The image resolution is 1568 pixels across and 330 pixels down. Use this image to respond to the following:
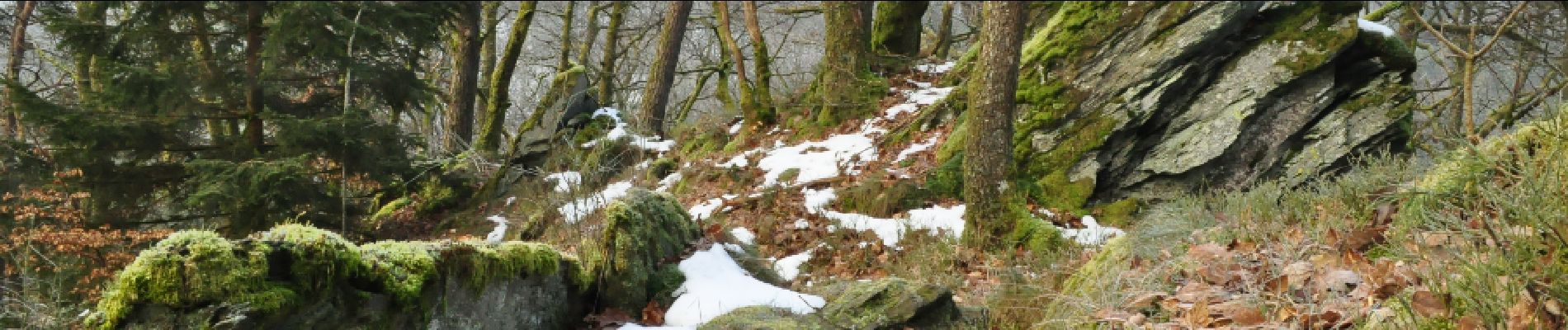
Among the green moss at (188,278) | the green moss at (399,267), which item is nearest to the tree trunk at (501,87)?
the green moss at (399,267)

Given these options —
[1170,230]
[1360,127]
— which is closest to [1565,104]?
[1170,230]

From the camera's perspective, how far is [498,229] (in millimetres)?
10625

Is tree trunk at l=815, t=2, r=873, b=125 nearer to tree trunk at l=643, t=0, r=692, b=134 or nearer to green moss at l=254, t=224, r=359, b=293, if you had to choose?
tree trunk at l=643, t=0, r=692, b=134

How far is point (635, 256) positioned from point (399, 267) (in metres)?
1.46

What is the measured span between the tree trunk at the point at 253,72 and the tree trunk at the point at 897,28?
8670 millimetres

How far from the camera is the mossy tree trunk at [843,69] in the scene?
10.6 metres

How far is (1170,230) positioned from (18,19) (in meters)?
15.2

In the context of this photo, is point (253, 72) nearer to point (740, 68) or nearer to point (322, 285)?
point (740, 68)

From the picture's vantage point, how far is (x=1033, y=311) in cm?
407

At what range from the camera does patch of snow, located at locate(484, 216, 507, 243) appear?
10086 mm

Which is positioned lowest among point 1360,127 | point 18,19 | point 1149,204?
point 1149,204

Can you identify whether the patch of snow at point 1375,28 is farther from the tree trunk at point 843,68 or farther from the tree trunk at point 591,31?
the tree trunk at point 591,31

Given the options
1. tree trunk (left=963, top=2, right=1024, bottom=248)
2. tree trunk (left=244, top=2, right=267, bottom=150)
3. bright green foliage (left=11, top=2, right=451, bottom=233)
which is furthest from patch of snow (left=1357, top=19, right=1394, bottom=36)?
tree trunk (left=244, top=2, right=267, bottom=150)

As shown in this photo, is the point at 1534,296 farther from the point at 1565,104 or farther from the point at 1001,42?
the point at 1001,42
